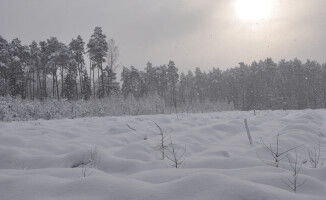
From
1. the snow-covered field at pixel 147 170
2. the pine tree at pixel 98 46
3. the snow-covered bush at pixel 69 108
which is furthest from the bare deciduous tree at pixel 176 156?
the pine tree at pixel 98 46

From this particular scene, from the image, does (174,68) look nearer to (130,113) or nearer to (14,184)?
(130,113)

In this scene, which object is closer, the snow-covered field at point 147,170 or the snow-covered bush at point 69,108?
the snow-covered field at point 147,170

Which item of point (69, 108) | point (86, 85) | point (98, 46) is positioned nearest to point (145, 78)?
point (86, 85)

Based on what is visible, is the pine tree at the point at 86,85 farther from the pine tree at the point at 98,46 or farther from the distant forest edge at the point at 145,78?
the pine tree at the point at 98,46

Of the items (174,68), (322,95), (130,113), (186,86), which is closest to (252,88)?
(322,95)

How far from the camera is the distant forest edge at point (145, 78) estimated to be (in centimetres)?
3325

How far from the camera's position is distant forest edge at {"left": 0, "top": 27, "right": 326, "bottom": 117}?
33250 millimetres

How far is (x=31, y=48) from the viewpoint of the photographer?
37.2 metres

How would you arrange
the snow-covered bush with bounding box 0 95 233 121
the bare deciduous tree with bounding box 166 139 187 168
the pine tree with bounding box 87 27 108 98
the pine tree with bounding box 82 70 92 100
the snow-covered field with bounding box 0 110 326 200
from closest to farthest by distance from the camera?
the snow-covered field with bounding box 0 110 326 200 < the bare deciduous tree with bounding box 166 139 187 168 < the snow-covered bush with bounding box 0 95 233 121 < the pine tree with bounding box 87 27 108 98 < the pine tree with bounding box 82 70 92 100

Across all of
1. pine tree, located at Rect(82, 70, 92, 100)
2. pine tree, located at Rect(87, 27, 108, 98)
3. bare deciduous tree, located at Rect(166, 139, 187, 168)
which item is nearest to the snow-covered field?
bare deciduous tree, located at Rect(166, 139, 187, 168)

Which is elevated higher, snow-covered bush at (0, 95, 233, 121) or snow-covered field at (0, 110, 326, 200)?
snow-covered bush at (0, 95, 233, 121)

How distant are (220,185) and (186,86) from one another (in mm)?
70560

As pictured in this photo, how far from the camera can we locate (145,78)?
191 feet

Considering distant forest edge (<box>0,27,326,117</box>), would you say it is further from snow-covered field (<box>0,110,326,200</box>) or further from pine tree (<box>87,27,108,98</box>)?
snow-covered field (<box>0,110,326,200</box>)
